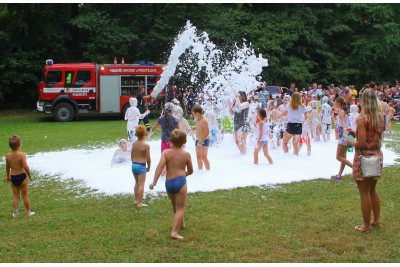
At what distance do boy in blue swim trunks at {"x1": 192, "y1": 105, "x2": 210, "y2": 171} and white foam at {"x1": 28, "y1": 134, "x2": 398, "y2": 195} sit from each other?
0.26 meters

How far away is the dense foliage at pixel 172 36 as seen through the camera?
28609 mm

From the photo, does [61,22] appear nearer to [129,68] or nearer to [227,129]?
[129,68]

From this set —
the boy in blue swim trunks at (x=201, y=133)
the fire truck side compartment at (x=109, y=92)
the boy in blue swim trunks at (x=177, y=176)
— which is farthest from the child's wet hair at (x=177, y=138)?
the fire truck side compartment at (x=109, y=92)

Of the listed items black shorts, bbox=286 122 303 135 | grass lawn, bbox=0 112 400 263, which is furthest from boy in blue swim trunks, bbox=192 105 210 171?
black shorts, bbox=286 122 303 135

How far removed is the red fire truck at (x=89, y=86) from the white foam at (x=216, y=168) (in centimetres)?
1041

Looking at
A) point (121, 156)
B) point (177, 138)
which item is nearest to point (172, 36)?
point (121, 156)

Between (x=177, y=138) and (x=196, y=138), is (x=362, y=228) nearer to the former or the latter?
(x=177, y=138)

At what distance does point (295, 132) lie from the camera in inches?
441

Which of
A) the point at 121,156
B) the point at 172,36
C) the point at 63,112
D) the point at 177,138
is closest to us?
the point at 177,138

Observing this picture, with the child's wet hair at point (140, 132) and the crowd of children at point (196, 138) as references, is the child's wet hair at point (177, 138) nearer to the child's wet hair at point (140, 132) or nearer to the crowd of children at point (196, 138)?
the crowd of children at point (196, 138)

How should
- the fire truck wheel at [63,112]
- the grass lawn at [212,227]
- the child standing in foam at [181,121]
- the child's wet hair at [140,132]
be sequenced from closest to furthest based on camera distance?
the grass lawn at [212,227], the child's wet hair at [140,132], the child standing in foam at [181,121], the fire truck wheel at [63,112]

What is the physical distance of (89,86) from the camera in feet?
76.9

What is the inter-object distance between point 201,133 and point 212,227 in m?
3.34

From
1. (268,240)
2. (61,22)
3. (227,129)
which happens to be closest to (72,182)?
(268,240)
